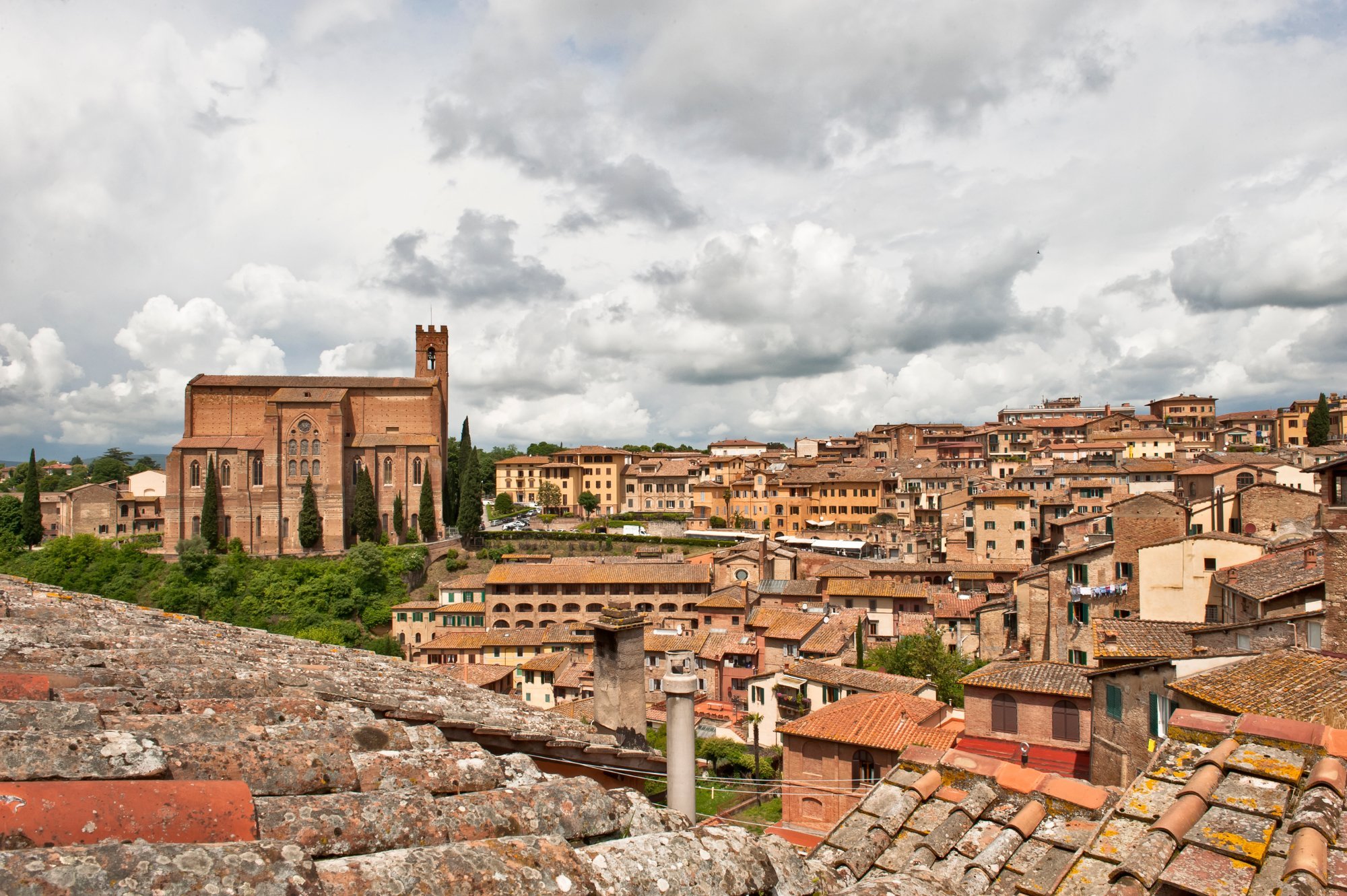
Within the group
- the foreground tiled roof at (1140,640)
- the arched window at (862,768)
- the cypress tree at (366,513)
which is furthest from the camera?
the cypress tree at (366,513)

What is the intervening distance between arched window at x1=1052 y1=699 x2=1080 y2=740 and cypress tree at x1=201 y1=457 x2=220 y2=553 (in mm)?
62713

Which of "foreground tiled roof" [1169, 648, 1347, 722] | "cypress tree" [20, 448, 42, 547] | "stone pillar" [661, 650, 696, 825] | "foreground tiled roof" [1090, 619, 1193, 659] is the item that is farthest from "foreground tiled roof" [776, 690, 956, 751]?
"cypress tree" [20, 448, 42, 547]

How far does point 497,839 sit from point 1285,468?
47.4m

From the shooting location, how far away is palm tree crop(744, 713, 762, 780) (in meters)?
26.8

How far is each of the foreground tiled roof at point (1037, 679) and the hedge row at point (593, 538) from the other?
45.2 metres

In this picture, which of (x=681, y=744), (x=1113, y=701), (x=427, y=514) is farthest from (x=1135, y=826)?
(x=427, y=514)

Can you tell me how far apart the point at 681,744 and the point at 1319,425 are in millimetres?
79466

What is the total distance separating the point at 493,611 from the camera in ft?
154

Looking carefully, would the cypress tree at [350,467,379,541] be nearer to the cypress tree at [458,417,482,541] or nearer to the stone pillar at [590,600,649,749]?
the cypress tree at [458,417,482,541]

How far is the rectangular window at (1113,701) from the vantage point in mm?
12859

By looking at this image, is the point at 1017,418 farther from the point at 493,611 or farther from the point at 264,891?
the point at 264,891

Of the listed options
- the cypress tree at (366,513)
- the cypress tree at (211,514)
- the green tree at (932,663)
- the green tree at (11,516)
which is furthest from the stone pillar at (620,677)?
the green tree at (11,516)

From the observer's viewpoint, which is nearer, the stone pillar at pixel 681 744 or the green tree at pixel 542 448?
the stone pillar at pixel 681 744

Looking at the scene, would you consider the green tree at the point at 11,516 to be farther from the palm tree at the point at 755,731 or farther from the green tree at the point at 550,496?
→ the palm tree at the point at 755,731
